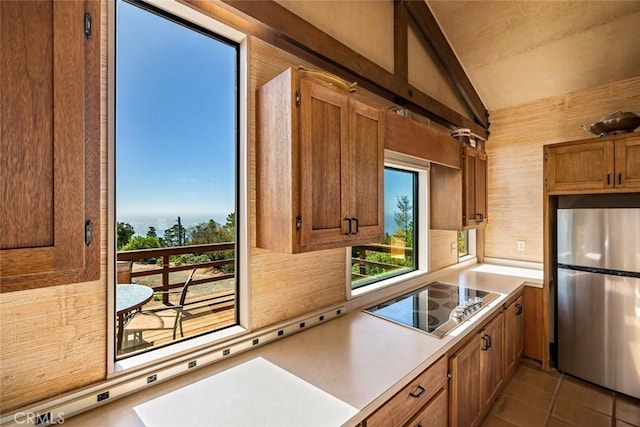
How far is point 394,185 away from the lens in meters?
2.70

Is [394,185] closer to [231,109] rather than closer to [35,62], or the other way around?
[231,109]

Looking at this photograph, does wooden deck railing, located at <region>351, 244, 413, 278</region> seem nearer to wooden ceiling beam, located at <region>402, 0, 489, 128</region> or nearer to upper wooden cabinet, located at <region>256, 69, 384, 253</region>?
upper wooden cabinet, located at <region>256, 69, 384, 253</region>

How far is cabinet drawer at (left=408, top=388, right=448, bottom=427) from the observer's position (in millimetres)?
1339

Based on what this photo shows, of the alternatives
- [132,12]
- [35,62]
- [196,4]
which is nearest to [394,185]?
[196,4]

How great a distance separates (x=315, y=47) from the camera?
171 centimetres

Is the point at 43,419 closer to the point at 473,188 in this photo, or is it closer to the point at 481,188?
the point at 473,188

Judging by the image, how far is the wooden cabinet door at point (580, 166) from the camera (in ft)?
7.58

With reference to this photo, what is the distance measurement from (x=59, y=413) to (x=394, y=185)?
98.1 inches

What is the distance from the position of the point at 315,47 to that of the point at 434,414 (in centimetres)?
206

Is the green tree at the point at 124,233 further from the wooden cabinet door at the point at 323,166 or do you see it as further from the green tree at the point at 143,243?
the wooden cabinet door at the point at 323,166

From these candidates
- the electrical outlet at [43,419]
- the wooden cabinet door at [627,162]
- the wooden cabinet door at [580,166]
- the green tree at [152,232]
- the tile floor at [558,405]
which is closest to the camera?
the electrical outlet at [43,419]

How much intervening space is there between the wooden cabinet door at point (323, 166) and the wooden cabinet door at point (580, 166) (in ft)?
7.28

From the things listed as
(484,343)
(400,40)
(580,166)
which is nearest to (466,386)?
(484,343)

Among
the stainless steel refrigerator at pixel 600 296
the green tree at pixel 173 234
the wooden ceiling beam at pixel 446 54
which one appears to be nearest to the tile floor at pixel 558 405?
the stainless steel refrigerator at pixel 600 296
